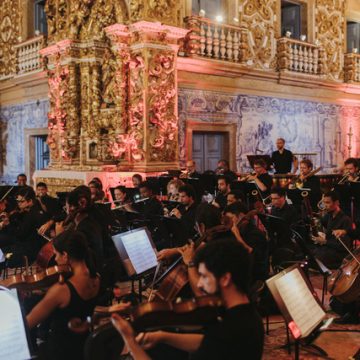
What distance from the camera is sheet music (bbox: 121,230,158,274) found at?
17.5ft

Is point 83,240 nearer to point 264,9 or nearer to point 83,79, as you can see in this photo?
point 83,79

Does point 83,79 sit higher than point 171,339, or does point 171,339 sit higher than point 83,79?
point 83,79

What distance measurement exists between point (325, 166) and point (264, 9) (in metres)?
5.37

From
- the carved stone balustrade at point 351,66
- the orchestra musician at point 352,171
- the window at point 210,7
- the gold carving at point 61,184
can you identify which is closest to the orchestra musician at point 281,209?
the orchestra musician at point 352,171

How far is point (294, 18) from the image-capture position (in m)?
16.5

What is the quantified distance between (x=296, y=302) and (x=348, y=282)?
1652mm

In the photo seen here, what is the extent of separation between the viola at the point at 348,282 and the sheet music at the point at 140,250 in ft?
6.12

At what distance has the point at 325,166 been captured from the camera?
16891 mm

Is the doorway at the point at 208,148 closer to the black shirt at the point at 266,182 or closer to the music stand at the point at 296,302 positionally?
the black shirt at the point at 266,182

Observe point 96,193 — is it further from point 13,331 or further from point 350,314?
point 13,331

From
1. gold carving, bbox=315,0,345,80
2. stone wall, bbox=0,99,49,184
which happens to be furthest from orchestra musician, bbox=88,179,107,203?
gold carving, bbox=315,0,345,80

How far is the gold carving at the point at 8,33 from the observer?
56.4 feet

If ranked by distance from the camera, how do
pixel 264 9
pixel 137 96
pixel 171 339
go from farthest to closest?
pixel 264 9, pixel 137 96, pixel 171 339

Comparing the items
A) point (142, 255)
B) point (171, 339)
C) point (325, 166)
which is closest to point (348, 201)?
point (142, 255)
